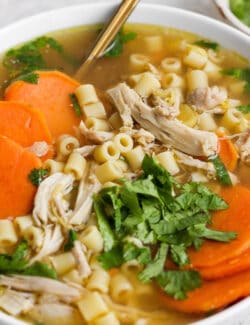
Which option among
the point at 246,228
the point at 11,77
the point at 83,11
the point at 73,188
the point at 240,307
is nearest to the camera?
the point at 240,307

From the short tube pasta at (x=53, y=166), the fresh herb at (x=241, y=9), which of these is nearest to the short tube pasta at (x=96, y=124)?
the short tube pasta at (x=53, y=166)

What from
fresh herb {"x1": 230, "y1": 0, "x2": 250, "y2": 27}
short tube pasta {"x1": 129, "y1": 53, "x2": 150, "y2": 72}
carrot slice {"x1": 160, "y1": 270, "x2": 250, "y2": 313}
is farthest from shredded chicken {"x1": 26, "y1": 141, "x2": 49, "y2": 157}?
fresh herb {"x1": 230, "y1": 0, "x2": 250, "y2": 27}

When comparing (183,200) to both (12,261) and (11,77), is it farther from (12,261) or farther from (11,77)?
(11,77)

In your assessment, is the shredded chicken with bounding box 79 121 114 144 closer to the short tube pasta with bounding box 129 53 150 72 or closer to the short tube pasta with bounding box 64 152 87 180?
the short tube pasta with bounding box 64 152 87 180

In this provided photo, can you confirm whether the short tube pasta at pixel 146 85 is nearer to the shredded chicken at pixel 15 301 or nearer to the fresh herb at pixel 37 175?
the fresh herb at pixel 37 175

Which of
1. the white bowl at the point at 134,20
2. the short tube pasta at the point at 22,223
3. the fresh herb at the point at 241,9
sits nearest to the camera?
the short tube pasta at the point at 22,223

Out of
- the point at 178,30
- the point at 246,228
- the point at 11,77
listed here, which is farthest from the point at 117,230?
the point at 178,30
